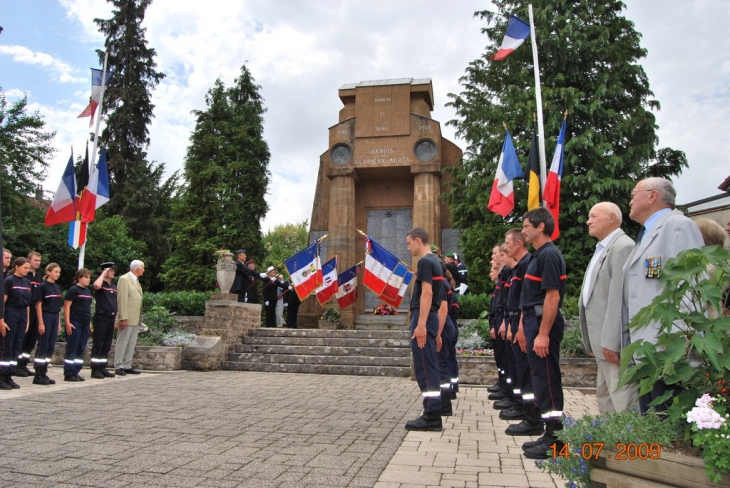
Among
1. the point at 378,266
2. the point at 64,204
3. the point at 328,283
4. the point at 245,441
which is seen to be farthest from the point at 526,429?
the point at 64,204

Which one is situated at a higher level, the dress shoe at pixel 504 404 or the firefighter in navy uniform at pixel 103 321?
the firefighter in navy uniform at pixel 103 321

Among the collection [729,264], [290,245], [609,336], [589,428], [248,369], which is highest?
[290,245]

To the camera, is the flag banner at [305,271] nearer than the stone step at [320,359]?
No

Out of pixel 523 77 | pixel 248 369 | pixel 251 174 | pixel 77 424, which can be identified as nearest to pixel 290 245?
pixel 251 174

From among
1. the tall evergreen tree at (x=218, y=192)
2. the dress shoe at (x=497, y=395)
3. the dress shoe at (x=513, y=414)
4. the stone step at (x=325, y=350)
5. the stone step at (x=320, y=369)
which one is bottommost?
the stone step at (x=320, y=369)

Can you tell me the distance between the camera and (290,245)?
6053 centimetres

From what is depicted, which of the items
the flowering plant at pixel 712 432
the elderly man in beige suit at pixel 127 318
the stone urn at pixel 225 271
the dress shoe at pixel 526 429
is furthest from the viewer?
the stone urn at pixel 225 271

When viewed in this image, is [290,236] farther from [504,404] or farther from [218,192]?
[504,404]

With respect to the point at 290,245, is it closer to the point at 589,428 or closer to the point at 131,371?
the point at 131,371

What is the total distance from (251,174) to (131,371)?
735 inches

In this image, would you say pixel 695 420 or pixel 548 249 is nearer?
pixel 695 420

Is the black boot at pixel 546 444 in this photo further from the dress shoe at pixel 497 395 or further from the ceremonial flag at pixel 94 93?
the ceremonial flag at pixel 94 93

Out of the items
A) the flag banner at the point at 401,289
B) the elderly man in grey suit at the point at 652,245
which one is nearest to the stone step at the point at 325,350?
the flag banner at the point at 401,289

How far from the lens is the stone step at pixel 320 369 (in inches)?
432
